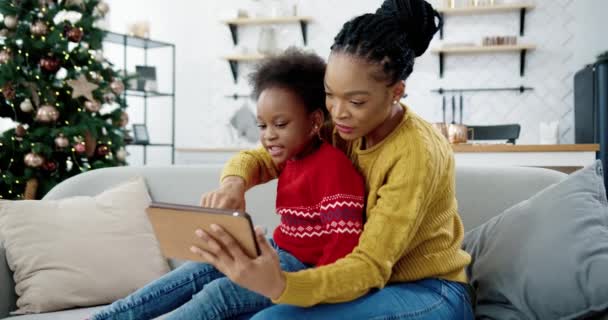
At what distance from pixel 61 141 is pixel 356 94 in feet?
9.64

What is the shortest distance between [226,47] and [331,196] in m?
4.91

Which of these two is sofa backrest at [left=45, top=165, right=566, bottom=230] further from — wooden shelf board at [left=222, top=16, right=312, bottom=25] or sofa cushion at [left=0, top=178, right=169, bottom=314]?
wooden shelf board at [left=222, top=16, right=312, bottom=25]

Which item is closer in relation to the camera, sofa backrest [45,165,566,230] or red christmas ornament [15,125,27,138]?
sofa backrest [45,165,566,230]

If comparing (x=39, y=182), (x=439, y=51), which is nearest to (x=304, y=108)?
(x=39, y=182)

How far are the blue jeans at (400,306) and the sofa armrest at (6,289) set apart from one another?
1054 millimetres

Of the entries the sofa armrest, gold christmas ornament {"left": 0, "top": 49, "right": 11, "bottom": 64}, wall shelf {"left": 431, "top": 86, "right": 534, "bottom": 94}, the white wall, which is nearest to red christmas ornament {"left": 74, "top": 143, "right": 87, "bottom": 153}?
gold christmas ornament {"left": 0, "top": 49, "right": 11, "bottom": 64}

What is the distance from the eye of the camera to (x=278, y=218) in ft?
6.33

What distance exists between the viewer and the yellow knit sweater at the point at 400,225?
0.98 m

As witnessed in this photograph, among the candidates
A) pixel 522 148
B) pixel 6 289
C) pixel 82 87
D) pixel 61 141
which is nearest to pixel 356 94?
pixel 6 289

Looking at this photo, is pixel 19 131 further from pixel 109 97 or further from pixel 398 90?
pixel 398 90

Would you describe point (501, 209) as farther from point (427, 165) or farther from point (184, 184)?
point (184, 184)

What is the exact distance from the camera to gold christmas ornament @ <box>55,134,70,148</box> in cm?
357

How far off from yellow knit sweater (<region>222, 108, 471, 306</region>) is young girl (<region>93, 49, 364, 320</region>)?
0.07 m

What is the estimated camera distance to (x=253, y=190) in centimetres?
196
